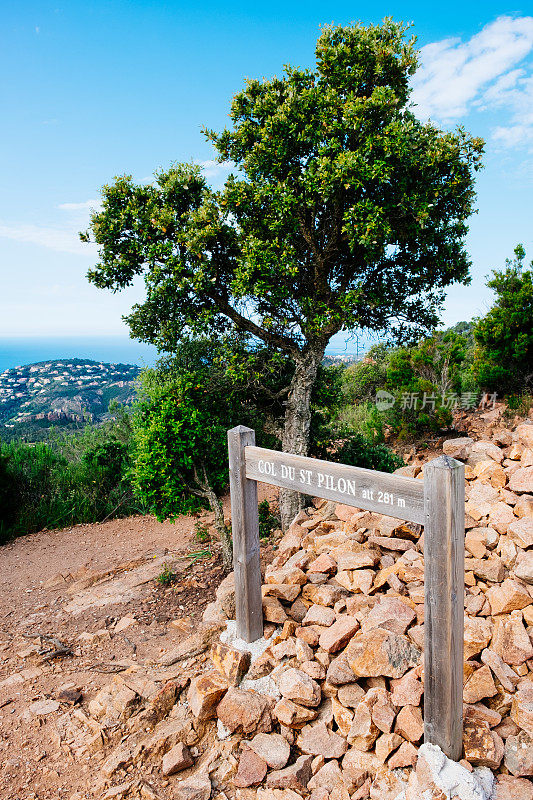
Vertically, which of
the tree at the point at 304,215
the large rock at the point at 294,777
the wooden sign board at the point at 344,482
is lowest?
the large rock at the point at 294,777

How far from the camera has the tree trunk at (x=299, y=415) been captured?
7.93m

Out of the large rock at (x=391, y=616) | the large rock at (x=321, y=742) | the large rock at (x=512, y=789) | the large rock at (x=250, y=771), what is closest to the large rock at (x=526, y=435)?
the large rock at (x=391, y=616)

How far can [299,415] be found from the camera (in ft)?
26.5

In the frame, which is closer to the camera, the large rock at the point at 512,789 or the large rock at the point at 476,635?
the large rock at the point at 512,789

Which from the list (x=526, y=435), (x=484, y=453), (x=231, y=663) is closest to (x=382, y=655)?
(x=231, y=663)

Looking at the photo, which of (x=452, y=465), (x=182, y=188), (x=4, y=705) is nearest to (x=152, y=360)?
(x=182, y=188)

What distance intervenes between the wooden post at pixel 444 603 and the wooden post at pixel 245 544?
5.48ft

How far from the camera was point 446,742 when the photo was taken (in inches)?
116

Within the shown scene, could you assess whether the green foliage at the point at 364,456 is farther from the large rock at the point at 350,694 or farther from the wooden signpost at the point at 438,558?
the wooden signpost at the point at 438,558

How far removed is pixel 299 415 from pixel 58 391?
25.7 meters

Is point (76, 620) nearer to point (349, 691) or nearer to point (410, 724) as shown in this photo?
point (349, 691)

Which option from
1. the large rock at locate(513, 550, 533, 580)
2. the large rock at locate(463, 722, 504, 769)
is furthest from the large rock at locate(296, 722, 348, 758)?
the large rock at locate(513, 550, 533, 580)

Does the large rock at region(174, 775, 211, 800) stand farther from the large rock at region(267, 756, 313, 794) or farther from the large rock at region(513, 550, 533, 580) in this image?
the large rock at region(513, 550, 533, 580)

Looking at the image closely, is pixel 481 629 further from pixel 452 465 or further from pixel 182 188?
pixel 182 188
